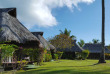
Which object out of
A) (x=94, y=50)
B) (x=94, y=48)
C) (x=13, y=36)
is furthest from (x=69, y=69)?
(x=94, y=48)

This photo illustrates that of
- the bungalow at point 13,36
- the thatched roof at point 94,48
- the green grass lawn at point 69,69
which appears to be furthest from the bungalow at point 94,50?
the bungalow at point 13,36

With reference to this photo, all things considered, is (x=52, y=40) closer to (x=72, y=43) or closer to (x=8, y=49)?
(x=72, y=43)

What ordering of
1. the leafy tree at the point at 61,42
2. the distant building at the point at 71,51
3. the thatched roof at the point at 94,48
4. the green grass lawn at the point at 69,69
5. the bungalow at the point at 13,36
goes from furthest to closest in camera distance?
the thatched roof at the point at 94,48, the distant building at the point at 71,51, the leafy tree at the point at 61,42, the bungalow at the point at 13,36, the green grass lawn at the point at 69,69

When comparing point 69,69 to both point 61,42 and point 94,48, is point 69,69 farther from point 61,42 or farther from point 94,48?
point 94,48

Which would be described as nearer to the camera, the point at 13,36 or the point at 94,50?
the point at 13,36

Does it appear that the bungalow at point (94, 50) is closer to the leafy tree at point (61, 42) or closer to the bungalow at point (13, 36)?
the leafy tree at point (61, 42)

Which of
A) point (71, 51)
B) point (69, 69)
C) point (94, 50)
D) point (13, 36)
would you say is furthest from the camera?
point (94, 50)

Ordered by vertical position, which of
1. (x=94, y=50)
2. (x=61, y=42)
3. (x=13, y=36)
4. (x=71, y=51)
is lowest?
(x=94, y=50)

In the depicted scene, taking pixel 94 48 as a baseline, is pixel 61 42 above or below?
above

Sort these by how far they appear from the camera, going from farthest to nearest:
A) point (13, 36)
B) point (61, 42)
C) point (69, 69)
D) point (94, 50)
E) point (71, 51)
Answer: point (94, 50) → point (71, 51) → point (61, 42) → point (13, 36) → point (69, 69)

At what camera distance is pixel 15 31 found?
12.2 metres

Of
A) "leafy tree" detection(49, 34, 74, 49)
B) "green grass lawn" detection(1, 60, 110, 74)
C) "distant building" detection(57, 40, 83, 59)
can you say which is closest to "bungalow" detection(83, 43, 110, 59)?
"distant building" detection(57, 40, 83, 59)

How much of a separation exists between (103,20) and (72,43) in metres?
17.9

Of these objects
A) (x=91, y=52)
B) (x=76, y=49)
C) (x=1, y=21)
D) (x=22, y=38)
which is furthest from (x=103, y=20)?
(x=91, y=52)
